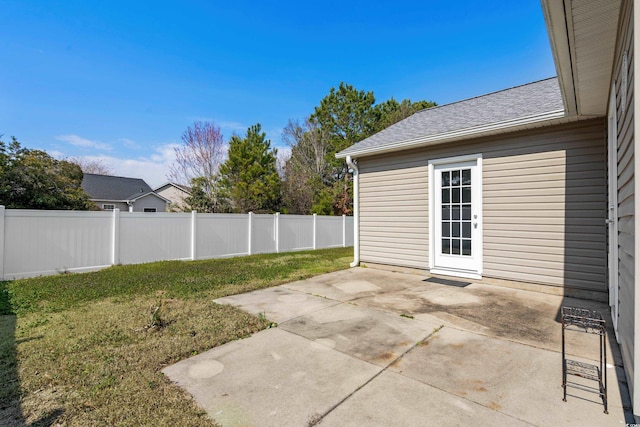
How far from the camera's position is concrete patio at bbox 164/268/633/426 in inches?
70.9

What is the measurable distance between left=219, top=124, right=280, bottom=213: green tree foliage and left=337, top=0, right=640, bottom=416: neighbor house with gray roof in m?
9.03

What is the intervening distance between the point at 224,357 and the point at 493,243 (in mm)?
4786

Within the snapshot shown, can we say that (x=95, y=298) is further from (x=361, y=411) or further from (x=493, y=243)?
(x=493, y=243)

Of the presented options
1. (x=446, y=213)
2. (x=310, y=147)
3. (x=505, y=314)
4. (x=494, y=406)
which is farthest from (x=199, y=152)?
(x=494, y=406)

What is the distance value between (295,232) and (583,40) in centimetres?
991

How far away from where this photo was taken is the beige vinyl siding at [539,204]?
4.35m

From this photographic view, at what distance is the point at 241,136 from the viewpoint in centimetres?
1656

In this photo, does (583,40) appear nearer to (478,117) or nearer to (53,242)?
(478,117)

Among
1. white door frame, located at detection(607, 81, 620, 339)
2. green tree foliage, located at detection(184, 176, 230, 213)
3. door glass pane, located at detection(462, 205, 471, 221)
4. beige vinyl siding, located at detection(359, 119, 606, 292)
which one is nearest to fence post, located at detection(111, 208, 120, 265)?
green tree foliage, located at detection(184, 176, 230, 213)

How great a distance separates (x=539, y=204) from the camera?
480 centimetres

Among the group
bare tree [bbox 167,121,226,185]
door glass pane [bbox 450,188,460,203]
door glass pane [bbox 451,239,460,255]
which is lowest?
door glass pane [bbox 451,239,460,255]

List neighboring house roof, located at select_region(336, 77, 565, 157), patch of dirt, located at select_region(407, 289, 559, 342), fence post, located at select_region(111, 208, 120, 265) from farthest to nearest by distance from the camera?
fence post, located at select_region(111, 208, 120, 265), neighboring house roof, located at select_region(336, 77, 565, 157), patch of dirt, located at select_region(407, 289, 559, 342)

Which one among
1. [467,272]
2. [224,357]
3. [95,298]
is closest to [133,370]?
[224,357]

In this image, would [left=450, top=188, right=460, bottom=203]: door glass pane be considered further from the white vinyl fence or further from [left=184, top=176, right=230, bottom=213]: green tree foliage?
[left=184, top=176, right=230, bottom=213]: green tree foliage
